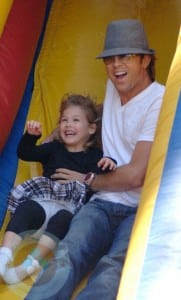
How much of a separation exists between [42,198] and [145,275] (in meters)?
A: 0.66

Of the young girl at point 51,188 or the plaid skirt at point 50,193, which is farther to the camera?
the plaid skirt at point 50,193

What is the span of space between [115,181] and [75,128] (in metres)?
0.24

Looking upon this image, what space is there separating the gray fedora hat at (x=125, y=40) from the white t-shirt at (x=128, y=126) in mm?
108

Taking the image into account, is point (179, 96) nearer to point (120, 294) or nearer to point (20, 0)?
point (120, 294)

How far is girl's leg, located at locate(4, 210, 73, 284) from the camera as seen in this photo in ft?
5.22

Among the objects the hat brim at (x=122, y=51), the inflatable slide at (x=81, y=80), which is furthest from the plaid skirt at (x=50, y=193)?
the hat brim at (x=122, y=51)

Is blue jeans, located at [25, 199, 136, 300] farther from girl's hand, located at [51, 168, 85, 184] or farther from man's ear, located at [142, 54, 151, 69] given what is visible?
man's ear, located at [142, 54, 151, 69]

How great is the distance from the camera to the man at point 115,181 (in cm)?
150

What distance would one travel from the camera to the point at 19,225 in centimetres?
167

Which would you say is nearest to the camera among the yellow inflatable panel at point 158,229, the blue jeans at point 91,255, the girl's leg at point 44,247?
the yellow inflatable panel at point 158,229

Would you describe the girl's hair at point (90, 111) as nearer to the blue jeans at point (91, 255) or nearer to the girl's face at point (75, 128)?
the girl's face at point (75, 128)

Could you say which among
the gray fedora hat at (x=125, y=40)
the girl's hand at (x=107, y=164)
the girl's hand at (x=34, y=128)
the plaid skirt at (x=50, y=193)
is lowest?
the plaid skirt at (x=50, y=193)

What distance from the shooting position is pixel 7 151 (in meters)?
2.08

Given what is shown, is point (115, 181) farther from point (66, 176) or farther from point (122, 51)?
point (122, 51)
